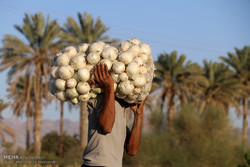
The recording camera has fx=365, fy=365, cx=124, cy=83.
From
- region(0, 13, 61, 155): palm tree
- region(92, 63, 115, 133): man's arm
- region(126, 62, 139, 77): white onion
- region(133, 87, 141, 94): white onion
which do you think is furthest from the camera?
region(0, 13, 61, 155): palm tree

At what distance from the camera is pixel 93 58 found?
367 centimetres

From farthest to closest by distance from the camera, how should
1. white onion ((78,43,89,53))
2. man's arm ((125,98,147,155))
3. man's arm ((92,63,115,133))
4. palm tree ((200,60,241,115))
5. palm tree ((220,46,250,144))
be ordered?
1. palm tree ((220,46,250,144))
2. palm tree ((200,60,241,115))
3. man's arm ((125,98,147,155))
4. white onion ((78,43,89,53))
5. man's arm ((92,63,115,133))

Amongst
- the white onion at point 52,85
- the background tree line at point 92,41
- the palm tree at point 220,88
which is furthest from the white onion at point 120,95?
the palm tree at point 220,88

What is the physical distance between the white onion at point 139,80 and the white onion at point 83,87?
49cm

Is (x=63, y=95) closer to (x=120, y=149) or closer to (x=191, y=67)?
(x=120, y=149)

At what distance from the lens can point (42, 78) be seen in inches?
1029

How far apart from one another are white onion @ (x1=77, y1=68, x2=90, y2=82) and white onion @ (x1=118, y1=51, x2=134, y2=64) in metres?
0.36

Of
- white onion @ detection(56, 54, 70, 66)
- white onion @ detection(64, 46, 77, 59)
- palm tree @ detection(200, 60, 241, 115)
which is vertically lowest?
white onion @ detection(56, 54, 70, 66)

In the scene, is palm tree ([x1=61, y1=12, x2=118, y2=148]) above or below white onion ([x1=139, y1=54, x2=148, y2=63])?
above

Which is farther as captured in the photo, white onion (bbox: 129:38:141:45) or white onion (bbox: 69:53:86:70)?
white onion (bbox: 129:38:141:45)

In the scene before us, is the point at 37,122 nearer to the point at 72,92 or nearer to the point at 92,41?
the point at 92,41

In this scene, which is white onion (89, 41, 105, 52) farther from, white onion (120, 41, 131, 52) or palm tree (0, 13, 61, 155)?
palm tree (0, 13, 61, 155)

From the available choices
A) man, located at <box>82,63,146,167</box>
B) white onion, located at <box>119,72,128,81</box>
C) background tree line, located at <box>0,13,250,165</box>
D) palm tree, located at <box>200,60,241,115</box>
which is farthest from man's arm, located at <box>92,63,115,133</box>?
palm tree, located at <box>200,60,241,115</box>

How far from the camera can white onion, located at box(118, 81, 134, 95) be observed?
11.9 feet
